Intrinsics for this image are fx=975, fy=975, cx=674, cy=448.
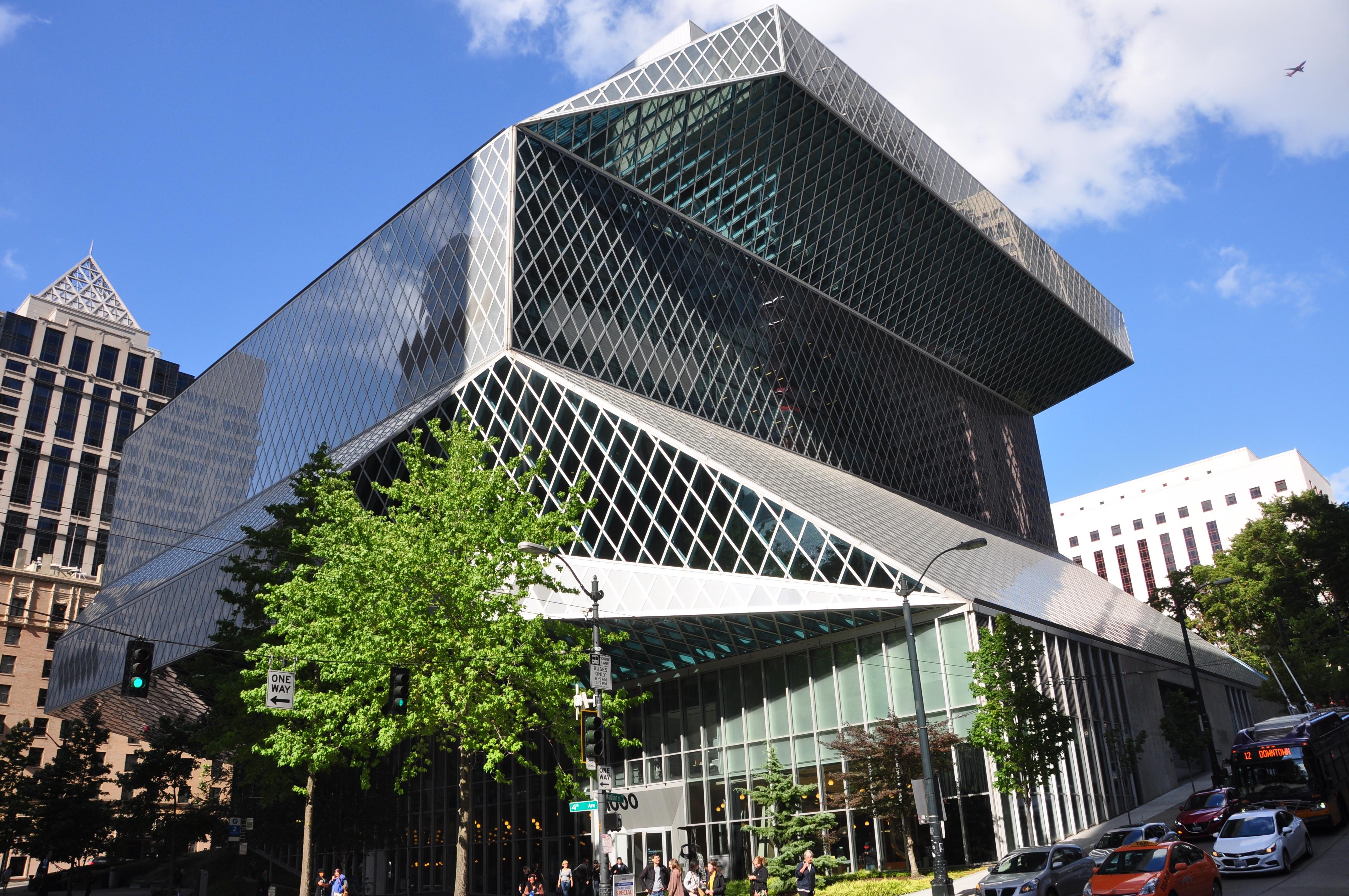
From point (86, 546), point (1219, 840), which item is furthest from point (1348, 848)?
point (86, 546)

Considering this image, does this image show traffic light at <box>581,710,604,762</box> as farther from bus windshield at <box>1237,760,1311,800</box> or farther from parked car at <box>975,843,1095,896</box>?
bus windshield at <box>1237,760,1311,800</box>

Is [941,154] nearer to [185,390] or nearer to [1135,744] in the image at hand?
[1135,744]

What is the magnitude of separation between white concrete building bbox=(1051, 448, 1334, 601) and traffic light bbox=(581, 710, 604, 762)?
115 metres

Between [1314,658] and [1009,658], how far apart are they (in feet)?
121

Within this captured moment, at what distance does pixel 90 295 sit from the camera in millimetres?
132375

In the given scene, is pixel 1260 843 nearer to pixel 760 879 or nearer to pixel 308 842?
pixel 760 879

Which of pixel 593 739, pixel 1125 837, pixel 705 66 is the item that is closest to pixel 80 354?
pixel 705 66

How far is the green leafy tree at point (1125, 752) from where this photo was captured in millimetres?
35625

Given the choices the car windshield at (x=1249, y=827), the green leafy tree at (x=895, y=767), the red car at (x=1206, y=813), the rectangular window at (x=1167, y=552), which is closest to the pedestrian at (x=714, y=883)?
the green leafy tree at (x=895, y=767)

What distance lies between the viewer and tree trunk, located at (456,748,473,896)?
80.3 feet

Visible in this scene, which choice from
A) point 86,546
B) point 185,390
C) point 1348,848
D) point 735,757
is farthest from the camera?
point 86,546

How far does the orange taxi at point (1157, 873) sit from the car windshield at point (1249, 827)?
4972 mm

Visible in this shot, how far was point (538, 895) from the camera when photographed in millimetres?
29016

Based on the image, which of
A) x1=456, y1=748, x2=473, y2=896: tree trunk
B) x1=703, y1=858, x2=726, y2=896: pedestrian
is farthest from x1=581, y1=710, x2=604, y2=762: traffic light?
x1=703, y1=858, x2=726, y2=896: pedestrian
